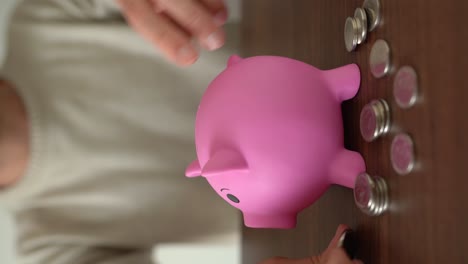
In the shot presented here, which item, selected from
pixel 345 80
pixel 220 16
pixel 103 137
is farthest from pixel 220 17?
pixel 103 137

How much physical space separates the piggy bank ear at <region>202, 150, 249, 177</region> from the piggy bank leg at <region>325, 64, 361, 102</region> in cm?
9

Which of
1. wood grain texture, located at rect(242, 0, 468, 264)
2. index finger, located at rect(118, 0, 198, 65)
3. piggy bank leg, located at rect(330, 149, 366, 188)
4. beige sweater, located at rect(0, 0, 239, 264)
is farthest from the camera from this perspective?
beige sweater, located at rect(0, 0, 239, 264)

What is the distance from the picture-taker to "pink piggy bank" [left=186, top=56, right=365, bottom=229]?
1.04ft

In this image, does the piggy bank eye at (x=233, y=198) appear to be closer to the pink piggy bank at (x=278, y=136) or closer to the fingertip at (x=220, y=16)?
the pink piggy bank at (x=278, y=136)

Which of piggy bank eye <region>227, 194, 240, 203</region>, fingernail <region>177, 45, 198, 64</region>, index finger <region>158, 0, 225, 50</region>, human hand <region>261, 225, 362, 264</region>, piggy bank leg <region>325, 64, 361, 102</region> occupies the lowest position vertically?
human hand <region>261, 225, 362, 264</region>

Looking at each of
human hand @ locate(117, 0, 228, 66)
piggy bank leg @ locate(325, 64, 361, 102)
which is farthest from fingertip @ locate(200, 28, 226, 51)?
piggy bank leg @ locate(325, 64, 361, 102)

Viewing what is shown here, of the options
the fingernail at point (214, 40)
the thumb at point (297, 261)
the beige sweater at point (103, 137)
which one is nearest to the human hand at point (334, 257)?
the thumb at point (297, 261)

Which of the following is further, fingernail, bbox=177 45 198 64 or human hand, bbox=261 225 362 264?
fingernail, bbox=177 45 198 64

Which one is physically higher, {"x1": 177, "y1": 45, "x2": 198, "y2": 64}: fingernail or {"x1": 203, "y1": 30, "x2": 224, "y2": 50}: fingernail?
{"x1": 203, "y1": 30, "x2": 224, "y2": 50}: fingernail

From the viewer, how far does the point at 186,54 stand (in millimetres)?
414

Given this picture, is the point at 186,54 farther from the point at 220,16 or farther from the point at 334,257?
the point at 334,257

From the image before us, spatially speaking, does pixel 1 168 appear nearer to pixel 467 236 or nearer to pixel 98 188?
pixel 98 188

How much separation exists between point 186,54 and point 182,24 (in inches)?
1.3

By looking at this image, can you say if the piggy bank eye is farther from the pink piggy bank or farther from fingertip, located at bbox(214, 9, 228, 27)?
fingertip, located at bbox(214, 9, 228, 27)
